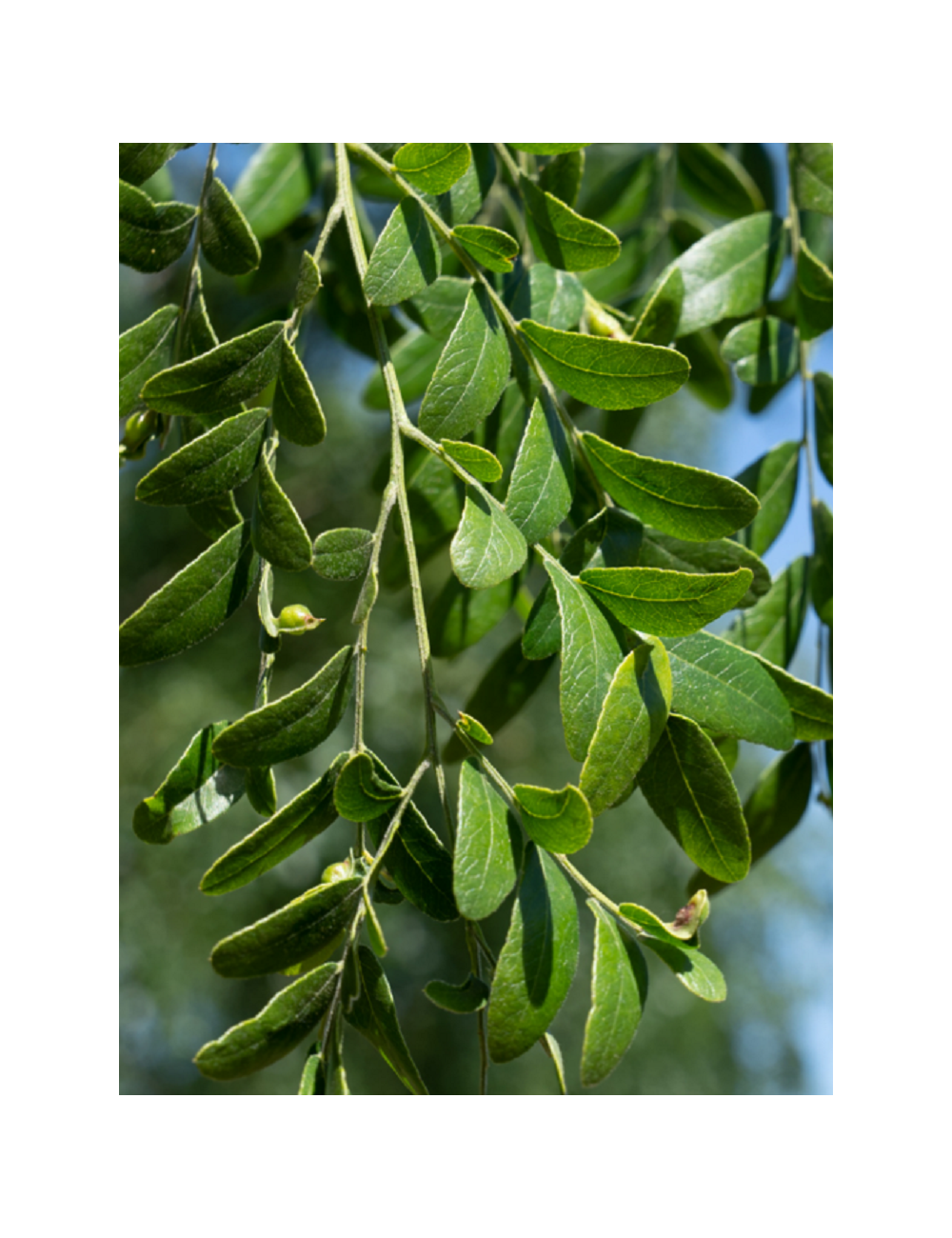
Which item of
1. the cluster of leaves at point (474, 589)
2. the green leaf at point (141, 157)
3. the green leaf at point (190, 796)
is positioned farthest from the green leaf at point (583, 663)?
the green leaf at point (141, 157)

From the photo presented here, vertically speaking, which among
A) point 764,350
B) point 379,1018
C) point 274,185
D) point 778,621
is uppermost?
point 274,185

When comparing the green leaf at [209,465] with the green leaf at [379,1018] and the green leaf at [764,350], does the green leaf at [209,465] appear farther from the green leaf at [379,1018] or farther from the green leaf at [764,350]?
the green leaf at [764,350]

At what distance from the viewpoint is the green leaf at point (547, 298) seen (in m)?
0.76

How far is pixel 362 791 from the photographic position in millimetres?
550

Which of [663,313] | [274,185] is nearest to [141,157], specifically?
[274,185]

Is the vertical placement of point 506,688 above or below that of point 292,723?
below

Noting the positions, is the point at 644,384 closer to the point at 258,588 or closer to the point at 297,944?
the point at 258,588

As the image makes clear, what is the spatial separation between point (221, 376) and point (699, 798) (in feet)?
1.25

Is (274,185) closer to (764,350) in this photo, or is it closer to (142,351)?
(142,351)

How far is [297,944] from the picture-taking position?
55cm

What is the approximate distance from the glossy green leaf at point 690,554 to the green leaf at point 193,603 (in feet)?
0.88

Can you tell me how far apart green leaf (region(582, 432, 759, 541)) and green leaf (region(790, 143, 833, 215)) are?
443mm

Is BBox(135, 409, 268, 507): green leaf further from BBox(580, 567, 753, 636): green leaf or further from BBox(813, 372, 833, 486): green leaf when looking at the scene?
BBox(813, 372, 833, 486): green leaf

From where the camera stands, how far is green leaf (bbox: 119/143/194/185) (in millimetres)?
750
